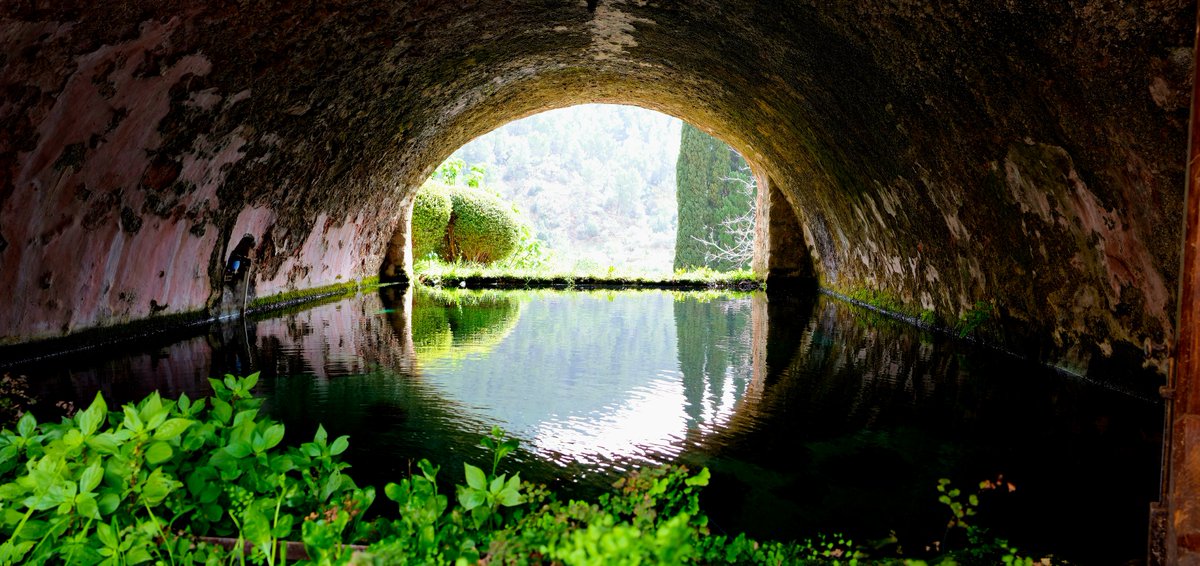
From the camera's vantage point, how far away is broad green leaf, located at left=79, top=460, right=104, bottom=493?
212cm

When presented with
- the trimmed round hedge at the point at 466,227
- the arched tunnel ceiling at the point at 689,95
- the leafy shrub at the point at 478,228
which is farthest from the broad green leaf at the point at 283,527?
the leafy shrub at the point at 478,228

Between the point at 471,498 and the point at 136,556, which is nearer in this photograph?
the point at 136,556

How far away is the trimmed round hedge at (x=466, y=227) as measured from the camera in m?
19.4

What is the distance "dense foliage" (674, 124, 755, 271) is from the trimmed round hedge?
955 centimetres

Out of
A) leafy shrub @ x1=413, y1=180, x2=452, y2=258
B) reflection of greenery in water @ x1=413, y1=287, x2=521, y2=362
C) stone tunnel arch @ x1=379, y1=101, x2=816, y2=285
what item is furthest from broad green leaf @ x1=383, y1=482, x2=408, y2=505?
leafy shrub @ x1=413, y1=180, x2=452, y2=258

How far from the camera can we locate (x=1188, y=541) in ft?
7.04

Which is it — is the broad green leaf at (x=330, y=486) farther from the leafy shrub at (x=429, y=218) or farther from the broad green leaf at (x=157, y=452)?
the leafy shrub at (x=429, y=218)

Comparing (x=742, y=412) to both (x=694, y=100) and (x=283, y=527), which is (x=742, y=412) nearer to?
(x=283, y=527)

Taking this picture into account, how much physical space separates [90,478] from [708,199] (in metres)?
27.6

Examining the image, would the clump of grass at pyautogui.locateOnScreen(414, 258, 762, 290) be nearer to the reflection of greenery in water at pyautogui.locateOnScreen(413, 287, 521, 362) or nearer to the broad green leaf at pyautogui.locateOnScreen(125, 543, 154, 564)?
the reflection of greenery in water at pyautogui.locateOnScreen(413, 287, 521, 362)

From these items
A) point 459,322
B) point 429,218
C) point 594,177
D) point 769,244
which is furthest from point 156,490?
point 594,177

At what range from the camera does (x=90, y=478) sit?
7.01ft

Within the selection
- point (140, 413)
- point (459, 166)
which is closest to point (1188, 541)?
point (140, 413)

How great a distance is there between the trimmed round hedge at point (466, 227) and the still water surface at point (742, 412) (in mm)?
10733
